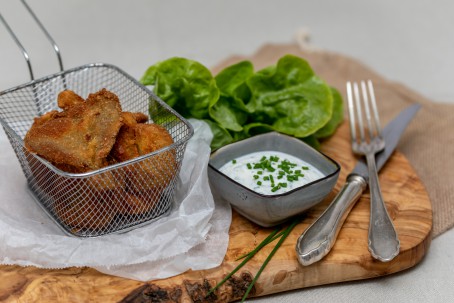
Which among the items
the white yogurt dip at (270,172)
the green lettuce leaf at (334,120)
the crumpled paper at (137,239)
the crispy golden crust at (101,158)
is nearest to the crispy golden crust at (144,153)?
the crispy golden crust at (101,158)

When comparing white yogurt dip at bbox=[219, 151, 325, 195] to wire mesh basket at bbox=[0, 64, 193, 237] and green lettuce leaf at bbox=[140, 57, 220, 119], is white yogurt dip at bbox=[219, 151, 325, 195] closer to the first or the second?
wire mesh basket at bbox=[0, 64, 193, 237]

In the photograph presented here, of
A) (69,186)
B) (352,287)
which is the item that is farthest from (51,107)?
(352,287)

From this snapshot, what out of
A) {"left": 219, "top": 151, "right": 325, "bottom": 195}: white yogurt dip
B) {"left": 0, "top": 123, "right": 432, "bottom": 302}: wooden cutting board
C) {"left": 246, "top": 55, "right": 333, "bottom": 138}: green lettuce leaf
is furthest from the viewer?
{"left": 246, "top": 55, "right": 333, "bottom": 138}: green lettuce leaf

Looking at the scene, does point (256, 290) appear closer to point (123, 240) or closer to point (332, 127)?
point (123, 240)

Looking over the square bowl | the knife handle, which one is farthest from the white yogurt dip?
the knife handle

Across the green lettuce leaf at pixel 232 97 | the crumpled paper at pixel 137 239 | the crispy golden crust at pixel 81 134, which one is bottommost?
the crumpled paper at pixel 137 239

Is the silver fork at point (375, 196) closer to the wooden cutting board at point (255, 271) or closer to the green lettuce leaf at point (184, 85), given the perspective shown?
the wooden cutting board at point (255, 271)

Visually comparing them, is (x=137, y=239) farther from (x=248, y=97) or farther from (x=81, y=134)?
(x=248, y=97)
